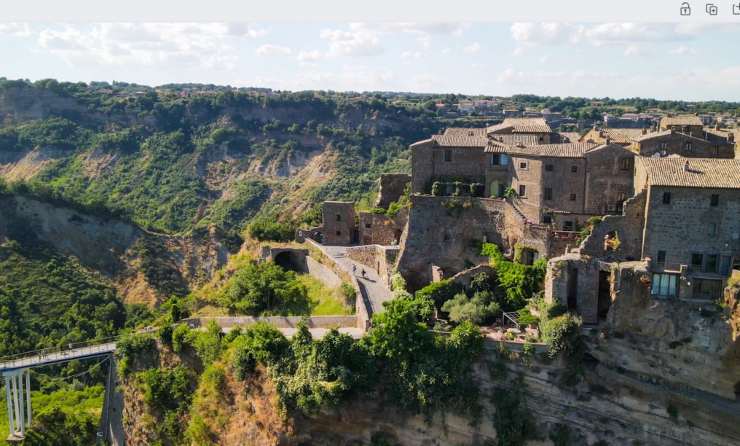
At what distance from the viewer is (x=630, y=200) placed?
3503cm

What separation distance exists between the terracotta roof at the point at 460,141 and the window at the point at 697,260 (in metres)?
15.2

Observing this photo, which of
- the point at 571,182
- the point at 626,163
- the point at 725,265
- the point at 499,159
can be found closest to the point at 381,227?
the point at 499,159

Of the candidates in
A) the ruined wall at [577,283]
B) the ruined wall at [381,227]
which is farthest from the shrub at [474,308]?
the ruined wall at [381,227]

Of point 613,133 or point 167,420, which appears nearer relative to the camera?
point 167,420

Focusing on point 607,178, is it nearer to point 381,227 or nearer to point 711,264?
point 711,264

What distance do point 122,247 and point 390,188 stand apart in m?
41.0

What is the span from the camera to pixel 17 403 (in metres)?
45.5

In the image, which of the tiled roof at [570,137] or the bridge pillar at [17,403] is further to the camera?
the tiled roof at [570,137]

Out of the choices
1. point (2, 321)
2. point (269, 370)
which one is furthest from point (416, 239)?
point (2, 321)

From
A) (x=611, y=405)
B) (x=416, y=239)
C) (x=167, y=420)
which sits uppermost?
(x=416, y=239)

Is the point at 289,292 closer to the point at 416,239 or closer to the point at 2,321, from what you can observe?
the point at 416,239

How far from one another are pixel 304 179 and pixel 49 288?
48.8 meters

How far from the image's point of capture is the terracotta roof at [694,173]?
33281mm

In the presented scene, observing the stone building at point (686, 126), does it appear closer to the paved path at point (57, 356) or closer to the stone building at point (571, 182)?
the stone building at point (571, 182)
